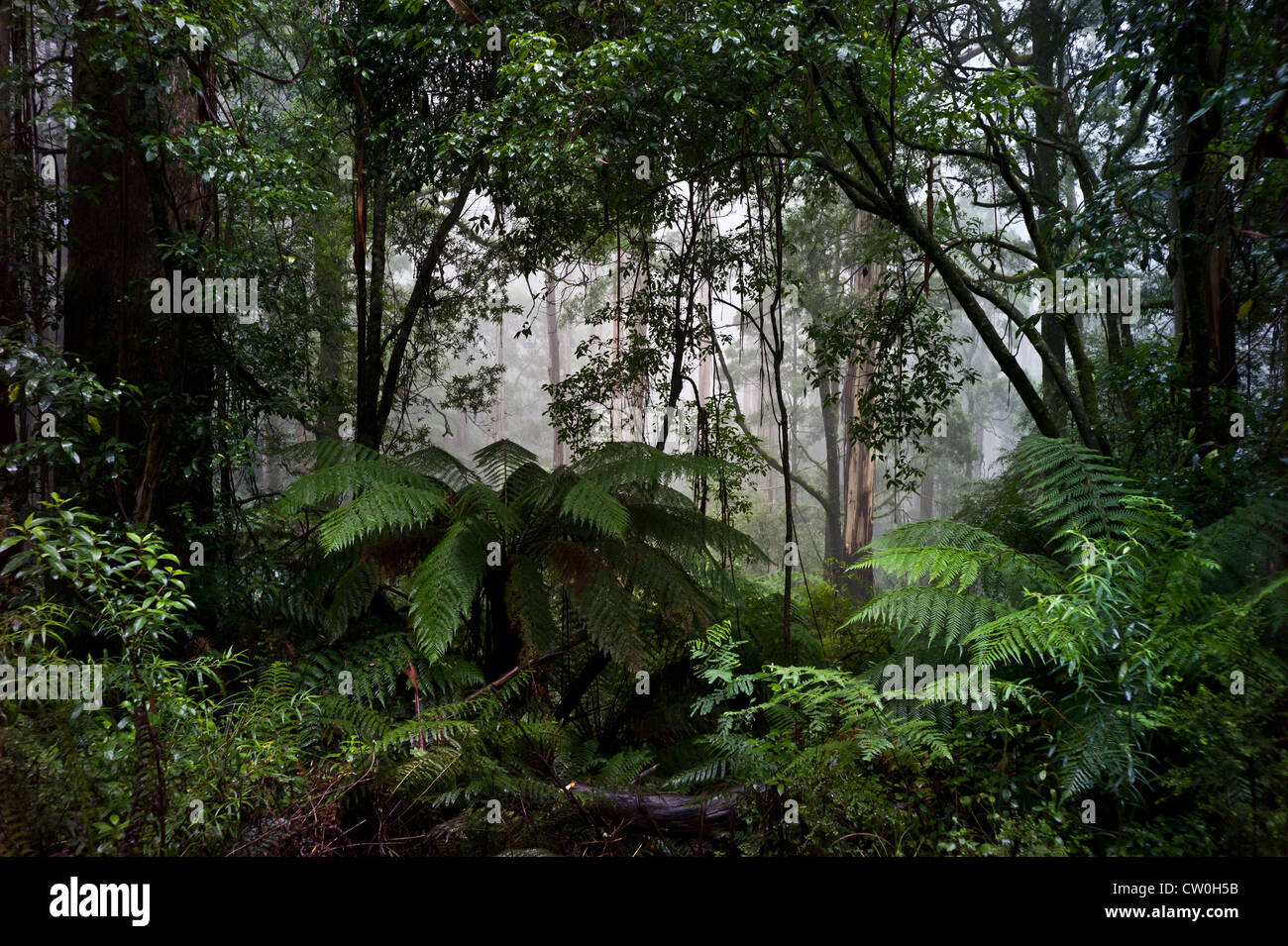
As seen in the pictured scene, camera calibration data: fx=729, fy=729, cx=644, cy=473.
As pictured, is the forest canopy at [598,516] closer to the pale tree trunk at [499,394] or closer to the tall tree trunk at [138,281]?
the tall tree trunk at [138,281]

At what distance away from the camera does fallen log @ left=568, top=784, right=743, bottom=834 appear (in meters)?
2.43

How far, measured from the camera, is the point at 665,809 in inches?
97.7

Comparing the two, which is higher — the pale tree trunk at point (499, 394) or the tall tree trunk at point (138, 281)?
the pale tree trunk at point (499, 394)

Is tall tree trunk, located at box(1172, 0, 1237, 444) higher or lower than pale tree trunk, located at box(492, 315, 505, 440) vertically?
lower

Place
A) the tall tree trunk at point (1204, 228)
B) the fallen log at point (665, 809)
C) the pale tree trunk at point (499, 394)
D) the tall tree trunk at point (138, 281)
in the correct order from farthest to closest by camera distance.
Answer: the pale tree trunk at point (499, 394)
the tall tree trunk at point (138, 281)
the tall tree trunk at point (1204, 228)
the fallen log at point (665, 809)

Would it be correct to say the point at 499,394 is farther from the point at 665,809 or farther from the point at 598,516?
the point at 665,809

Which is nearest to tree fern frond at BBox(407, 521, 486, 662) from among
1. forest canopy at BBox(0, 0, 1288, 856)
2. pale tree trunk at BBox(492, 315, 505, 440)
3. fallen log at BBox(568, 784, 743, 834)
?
forest canopy at BBox(0, 0, 1288, 856)

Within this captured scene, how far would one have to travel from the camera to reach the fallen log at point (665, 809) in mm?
2434

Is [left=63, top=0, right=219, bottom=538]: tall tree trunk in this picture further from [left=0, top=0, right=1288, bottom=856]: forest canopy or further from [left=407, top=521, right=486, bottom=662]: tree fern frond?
[left=407, top=521, right=486, bottom=662]: tree fern frond

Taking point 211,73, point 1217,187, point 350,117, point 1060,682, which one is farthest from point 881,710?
point 350,117

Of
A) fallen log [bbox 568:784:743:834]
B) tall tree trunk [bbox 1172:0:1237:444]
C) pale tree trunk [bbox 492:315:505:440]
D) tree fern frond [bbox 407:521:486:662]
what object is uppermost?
pale tree trunk [bbox 492:315:505:440]

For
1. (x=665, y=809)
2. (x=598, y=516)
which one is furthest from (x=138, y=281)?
(x=665, y=809)

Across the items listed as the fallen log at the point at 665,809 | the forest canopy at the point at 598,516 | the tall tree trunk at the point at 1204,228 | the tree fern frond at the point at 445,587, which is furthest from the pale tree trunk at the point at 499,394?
the tall tree trunk at the point at 1204,228
